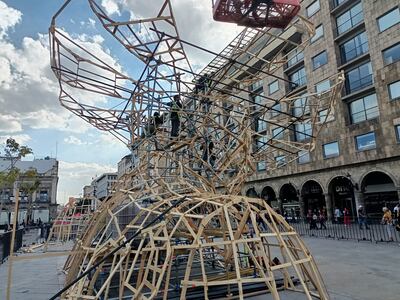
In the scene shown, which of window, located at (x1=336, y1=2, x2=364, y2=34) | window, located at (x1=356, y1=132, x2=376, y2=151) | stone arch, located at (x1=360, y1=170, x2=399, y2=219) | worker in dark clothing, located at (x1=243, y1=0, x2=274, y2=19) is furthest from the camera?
window, located at (x1=336, y1=2, x2=364, y2=34)

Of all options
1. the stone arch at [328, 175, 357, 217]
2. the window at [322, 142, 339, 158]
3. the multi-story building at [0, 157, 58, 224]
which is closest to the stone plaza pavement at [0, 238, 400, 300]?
the stone arch at [328, 175, 357, 217]

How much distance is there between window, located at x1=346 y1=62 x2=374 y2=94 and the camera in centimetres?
2830

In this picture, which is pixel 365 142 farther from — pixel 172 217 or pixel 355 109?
pixel 172 217

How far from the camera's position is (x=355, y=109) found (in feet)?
96.8

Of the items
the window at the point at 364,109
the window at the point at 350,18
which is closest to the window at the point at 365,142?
the window at the point at 364,109

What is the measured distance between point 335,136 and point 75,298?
2863 cm

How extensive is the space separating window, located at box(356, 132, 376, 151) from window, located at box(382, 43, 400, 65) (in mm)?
6262

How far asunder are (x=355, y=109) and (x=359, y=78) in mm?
2925

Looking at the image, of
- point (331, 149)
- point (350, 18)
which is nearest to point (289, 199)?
point (331, 149)

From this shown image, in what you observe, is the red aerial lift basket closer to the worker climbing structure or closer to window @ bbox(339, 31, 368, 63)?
the worker climbing structure

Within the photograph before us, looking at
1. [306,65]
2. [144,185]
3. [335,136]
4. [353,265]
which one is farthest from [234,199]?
[306,65]

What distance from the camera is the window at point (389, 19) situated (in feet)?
83.2

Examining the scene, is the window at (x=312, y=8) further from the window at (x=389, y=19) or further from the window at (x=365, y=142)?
the window at (x=365, y=142)

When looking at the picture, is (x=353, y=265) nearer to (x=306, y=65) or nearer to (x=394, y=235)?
(x=394, y=235)
